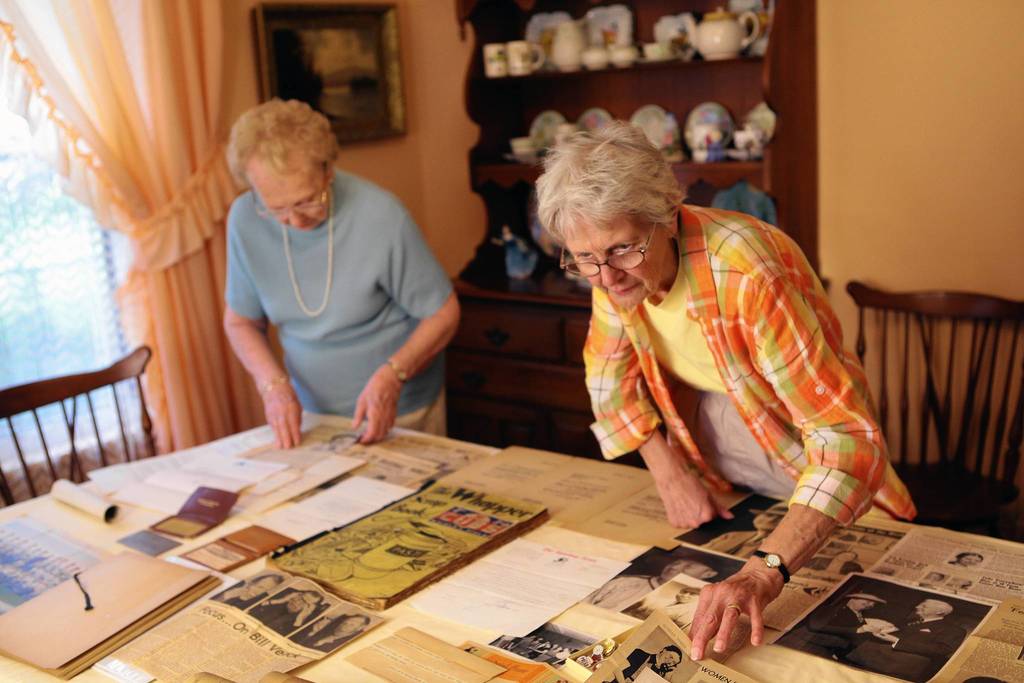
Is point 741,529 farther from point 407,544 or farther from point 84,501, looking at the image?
point 84,501

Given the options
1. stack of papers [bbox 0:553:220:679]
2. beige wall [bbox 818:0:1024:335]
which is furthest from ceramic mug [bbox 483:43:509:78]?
stack of papers [bbox 0:553:220:679]

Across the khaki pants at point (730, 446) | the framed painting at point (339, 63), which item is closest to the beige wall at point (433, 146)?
the framed painting at point (339, 63)

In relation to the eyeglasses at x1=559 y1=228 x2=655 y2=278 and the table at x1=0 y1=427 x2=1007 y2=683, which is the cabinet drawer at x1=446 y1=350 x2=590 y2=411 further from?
the eyeglasses at x1=559 y1=228 x2=655 y2=278

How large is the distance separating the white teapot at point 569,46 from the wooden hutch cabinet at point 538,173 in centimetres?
6

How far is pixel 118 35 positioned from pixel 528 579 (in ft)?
6.59

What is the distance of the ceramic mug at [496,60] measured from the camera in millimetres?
3457

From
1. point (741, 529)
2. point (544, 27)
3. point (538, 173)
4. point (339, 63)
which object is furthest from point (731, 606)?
point (544, 27)

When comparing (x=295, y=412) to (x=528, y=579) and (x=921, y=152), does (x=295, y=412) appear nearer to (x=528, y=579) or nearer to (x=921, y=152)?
(x=528, y=579)

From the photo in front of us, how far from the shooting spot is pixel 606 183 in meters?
1.46

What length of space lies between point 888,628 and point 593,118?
2531 millimetres

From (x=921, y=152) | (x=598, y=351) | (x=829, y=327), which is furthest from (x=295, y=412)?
(x=921, y=152)

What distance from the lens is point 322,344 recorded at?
8.13ft

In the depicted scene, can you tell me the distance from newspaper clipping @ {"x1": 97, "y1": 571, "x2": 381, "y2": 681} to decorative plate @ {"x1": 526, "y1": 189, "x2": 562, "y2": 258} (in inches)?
89.8

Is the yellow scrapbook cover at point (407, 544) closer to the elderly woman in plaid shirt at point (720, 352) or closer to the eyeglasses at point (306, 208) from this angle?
→ the elderly woman in plaid shirt at point (720, 352)
